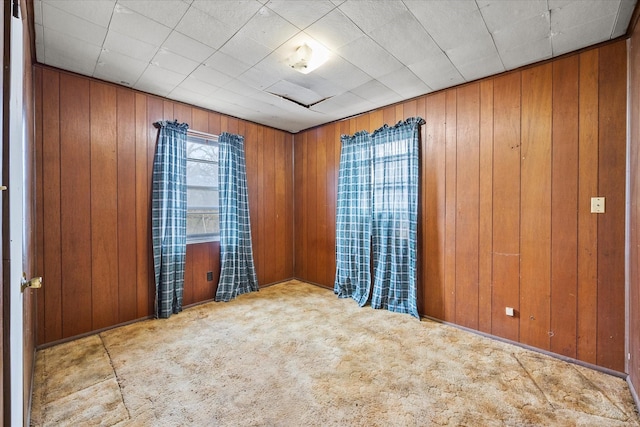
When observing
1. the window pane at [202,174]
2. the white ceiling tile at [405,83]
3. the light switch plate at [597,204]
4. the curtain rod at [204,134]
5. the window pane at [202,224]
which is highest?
the white ceiling tile at [405,83]

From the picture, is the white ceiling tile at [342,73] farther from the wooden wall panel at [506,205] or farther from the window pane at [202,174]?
the window pane at [202,174]

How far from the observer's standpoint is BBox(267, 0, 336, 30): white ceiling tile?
1732mm

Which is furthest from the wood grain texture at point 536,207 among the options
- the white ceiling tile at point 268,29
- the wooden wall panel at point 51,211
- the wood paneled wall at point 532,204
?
the wooden wall panel at point 51,211

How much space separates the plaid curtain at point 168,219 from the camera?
3074 millimetres

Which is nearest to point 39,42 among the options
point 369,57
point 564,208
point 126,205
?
point 126,205

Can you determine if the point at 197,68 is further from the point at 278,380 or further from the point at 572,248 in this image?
the point at 572,248

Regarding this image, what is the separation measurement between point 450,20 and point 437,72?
743mm

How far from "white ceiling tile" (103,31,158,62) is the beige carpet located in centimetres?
252

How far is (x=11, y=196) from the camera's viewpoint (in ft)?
3.16

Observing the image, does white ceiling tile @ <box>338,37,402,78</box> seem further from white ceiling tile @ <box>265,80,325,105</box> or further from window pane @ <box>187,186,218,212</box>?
window pane @ <box>187,186,218,212</box>

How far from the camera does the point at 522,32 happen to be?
201 centimetres

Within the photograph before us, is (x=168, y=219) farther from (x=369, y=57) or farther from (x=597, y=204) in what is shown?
(x=597, y=204)

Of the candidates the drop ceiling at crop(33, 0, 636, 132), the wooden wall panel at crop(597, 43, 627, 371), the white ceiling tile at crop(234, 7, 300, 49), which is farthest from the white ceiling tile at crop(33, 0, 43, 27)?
the wooden wall panel at crop(597, 43, 627, 371)

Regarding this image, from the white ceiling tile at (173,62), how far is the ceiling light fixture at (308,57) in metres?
0.90
